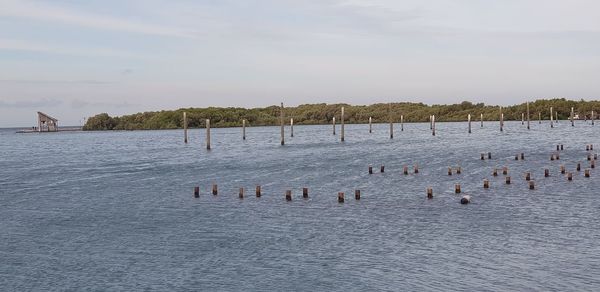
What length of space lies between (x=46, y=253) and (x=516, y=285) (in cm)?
1688

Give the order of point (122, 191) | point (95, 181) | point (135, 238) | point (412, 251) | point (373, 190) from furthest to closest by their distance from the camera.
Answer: point (95, 181), point (122, 191), point (373, 190), point (135, 238), point (412, 251)

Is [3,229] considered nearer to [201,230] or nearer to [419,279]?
[201,230]

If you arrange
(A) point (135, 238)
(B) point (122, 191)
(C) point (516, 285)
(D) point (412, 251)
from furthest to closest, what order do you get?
(B) point (122, 191), (A) point (135, 238), (D) point (412, 251), (C) point (516, 285)

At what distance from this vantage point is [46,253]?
26.1m

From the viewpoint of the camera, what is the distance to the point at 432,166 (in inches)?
2445

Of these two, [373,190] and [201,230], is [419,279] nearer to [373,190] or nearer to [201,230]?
[201,230]

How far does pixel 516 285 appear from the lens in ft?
65.3

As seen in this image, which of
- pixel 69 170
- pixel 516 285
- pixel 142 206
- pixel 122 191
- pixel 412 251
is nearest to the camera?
pixel 516 285

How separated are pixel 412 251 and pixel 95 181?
118ft

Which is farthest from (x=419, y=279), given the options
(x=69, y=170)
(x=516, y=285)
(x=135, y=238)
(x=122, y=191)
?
(x=69, y=170)

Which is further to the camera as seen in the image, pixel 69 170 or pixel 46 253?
pixel 69 170

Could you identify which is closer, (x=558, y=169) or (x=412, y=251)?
(x=412, y=251)

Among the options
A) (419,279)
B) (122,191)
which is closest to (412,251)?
(419,279)

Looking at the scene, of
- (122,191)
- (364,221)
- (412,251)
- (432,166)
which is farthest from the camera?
(432,166)
